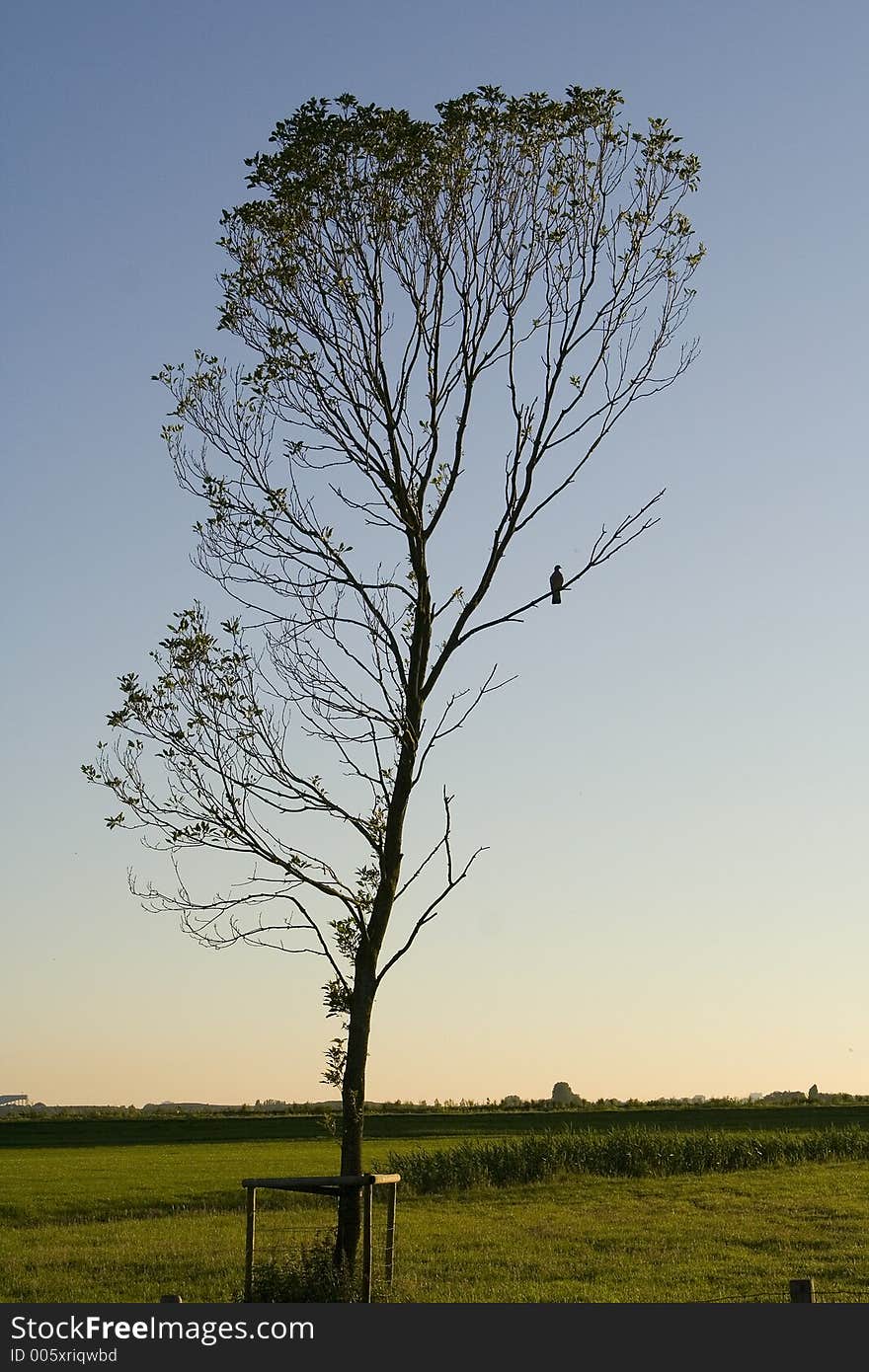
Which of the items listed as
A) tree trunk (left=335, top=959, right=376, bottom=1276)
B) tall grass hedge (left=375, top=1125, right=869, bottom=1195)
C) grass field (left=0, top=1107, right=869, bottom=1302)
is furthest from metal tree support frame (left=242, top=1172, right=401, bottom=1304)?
tall grass hedge (left=375, top=1125, right=869, bottom=1195)

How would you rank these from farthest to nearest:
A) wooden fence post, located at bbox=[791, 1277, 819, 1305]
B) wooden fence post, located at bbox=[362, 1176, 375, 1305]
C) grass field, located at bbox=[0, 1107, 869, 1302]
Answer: grass field, located at bbox=[0, 1107, 869, 1302] → wooden fence post, located at bbox=[362, 1176, 375, 1305] → wooden fence post, located at bbox=[791, 1277, 819, 1305]

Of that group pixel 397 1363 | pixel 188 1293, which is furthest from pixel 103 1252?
pixel 397 1363

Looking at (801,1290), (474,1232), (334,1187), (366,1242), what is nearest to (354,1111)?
(334,1187)

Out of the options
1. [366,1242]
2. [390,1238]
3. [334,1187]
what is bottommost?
[390,1238]

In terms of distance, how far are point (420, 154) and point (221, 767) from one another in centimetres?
760

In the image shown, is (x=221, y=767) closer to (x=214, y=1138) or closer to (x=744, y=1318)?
(x=744, y=1318)

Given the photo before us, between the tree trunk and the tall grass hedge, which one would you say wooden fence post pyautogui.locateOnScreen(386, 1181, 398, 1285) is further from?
the tall grass hedge

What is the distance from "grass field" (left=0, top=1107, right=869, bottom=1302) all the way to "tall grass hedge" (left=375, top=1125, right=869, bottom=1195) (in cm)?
115

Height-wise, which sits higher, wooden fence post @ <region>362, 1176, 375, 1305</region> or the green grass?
wooden fence post @ <region>362, 1176, 375, 1305</region>

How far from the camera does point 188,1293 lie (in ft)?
54.3

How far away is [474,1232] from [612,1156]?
1314 centimetres

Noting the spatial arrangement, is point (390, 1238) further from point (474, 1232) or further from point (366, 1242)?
point (474, 1232)

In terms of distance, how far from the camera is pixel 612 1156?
35594 mm

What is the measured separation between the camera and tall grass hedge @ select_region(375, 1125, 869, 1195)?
33594mm
